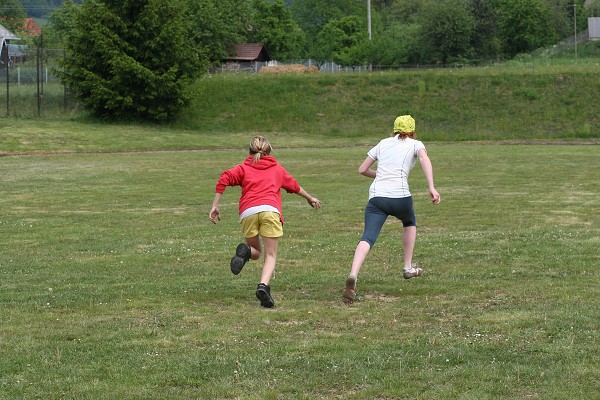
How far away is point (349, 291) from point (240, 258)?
1187mm

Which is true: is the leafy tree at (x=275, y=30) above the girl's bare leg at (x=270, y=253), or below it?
above

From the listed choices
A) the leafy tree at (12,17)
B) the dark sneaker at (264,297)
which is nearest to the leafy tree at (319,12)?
the leafy tree at (12,17)

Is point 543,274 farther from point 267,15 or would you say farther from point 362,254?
point 267,15

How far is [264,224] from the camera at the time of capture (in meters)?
10.0

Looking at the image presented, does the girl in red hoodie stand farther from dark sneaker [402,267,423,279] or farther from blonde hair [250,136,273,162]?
dark sneaker [402,267,423,279]

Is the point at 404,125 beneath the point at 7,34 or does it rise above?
beneath

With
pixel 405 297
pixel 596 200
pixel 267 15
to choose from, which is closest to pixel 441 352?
pixel 405 297

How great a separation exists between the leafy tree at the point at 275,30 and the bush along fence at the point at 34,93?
41.0m

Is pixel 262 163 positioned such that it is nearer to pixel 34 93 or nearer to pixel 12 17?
pixel 34 93

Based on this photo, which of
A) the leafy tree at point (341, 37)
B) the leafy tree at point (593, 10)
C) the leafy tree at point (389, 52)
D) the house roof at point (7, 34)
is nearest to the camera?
the leafy tree at point (389, 52)

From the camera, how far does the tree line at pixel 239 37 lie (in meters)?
54.3

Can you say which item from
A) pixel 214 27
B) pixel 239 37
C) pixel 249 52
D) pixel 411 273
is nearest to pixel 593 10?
pixel 249 52

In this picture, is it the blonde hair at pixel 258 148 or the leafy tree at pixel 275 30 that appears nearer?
the blonde hair at pixel 258 148

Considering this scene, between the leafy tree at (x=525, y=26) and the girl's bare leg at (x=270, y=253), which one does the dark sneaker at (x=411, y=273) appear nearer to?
the girl's bare leg at (x=270, y=253)
